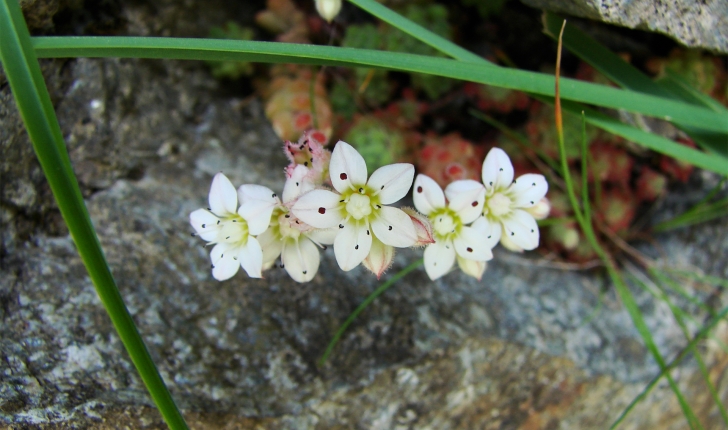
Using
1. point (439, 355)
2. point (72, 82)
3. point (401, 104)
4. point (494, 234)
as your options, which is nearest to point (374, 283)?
point (439, 355)

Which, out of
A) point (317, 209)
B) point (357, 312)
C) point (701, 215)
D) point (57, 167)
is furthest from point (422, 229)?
point (701, 215)

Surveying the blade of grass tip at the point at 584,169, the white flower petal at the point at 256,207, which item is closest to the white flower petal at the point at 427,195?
the white flower petal at the point at 256,207

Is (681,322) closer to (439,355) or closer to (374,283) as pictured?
(439,355)

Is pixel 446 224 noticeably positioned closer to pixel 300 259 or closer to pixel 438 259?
pixel 438 259

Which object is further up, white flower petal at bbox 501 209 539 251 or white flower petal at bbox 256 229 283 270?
white flower petal at bbox 256 229 283 270

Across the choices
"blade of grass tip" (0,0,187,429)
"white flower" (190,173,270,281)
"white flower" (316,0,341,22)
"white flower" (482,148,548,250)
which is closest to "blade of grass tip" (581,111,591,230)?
"white flower" (482,148,548,250)

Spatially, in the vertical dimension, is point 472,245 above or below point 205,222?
below

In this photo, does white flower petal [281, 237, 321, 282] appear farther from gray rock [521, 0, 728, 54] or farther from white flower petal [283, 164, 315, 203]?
gray rock [521, 0, 728, 54]
